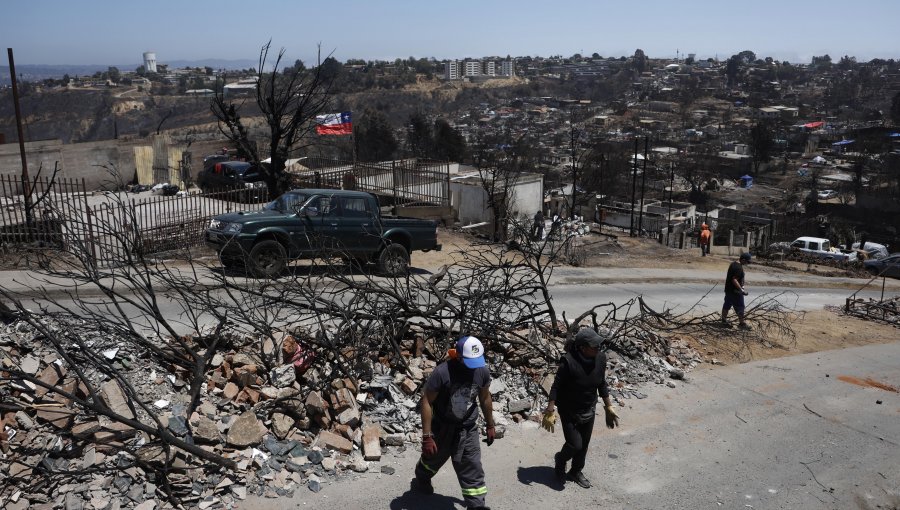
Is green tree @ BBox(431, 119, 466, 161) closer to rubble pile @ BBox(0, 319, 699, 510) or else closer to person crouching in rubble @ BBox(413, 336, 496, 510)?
rubble pile @ BBox(0, 319, 699, 510)

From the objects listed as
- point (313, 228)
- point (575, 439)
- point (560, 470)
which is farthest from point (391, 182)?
point (575, 439)

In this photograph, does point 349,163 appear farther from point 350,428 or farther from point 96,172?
point 350,428

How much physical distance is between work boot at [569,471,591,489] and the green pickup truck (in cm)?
706

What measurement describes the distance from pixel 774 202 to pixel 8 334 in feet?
214

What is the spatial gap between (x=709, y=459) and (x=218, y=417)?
4.72 meters

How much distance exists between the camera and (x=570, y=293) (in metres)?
16.0

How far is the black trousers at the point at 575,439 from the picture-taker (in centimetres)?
626

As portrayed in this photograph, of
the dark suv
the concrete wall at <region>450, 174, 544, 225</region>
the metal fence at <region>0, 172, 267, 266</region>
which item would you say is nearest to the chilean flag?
the dark suv

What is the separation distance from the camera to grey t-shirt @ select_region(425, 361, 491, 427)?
5.63 m

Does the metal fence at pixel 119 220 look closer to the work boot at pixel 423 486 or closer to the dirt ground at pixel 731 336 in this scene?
the dirt ground at pixel 731 336

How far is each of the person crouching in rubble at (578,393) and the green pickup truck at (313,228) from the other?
7.05 metres

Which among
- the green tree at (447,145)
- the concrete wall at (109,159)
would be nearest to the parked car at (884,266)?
the concrete wall at (109,159)

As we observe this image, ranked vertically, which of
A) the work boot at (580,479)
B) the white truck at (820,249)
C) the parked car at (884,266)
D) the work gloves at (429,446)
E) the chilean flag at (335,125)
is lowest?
the white truck at (820,249)

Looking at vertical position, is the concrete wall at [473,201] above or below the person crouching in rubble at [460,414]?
below
